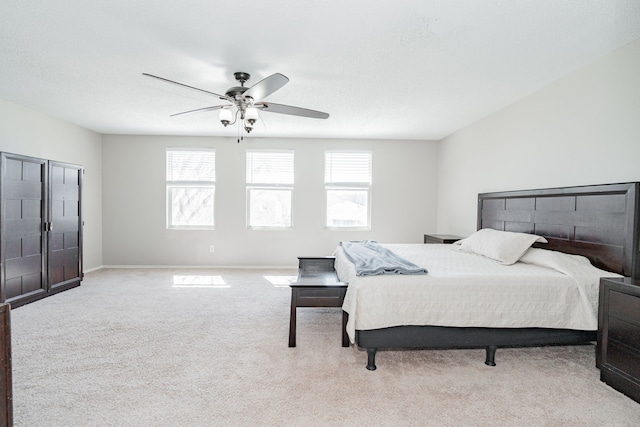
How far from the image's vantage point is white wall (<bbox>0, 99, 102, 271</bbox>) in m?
4.03

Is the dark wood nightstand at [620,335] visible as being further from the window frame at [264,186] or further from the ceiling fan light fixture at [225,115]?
the window frame at [264,186]

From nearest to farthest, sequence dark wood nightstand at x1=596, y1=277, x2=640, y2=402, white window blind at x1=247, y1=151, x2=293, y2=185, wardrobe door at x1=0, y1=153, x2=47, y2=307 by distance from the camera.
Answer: dark wood nightstand at x1=596, y1=277, x2=640, y2=402
wardrobe door at x1=0, y1=153, x2=47, y2=307
white window blind at x1=247, y1=151, x2=293, y2=185

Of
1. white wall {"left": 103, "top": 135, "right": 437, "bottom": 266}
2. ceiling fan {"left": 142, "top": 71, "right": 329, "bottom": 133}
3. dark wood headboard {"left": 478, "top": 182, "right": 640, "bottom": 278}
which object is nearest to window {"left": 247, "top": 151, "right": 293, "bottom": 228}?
white wall {"left": 103, "top": 135, "right": 437, "bottom": 266}

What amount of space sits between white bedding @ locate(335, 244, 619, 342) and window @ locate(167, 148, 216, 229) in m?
4.23

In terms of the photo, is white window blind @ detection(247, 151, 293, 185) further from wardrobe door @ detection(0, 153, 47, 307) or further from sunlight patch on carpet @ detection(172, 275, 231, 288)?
wardrobe door @ detection(0, 153, 47, 307)

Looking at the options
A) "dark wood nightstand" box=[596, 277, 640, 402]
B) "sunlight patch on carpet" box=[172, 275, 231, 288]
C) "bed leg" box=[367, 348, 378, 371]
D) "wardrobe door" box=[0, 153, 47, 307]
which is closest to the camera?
"dark wood nightstand" box=[596, 277, 640, 402]

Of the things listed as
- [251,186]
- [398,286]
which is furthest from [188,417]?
[251,186]

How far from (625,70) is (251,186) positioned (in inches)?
199

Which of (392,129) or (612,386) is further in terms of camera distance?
(392,129)

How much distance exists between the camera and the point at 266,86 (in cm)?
252

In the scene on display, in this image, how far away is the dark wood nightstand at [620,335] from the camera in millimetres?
1909

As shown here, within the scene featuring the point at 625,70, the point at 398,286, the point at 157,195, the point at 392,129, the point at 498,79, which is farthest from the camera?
the point at 157,195

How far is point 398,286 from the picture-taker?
2.31m

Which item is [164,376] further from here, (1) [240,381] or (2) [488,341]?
(2) [488,341]
